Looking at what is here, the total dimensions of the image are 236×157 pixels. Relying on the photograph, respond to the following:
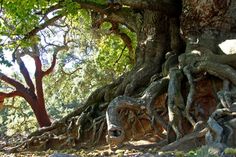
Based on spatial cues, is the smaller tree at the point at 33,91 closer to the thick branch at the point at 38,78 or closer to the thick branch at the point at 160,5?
the thick branch at the point at 38,78

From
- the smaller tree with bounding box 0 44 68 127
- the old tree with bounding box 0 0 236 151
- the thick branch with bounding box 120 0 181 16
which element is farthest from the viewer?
the smaller tree with bounding box 0 44 68 127

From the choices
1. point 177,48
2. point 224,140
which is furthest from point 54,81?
point 224,140

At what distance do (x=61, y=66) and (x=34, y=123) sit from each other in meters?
3.35

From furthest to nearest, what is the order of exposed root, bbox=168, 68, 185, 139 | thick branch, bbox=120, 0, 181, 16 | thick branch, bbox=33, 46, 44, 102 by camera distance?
thick branch, bbox=33, 46, 44, 102 < thick branch, bbox=120, 0, 181, 16 < exposed root, bbox=168, 68, 185, 139

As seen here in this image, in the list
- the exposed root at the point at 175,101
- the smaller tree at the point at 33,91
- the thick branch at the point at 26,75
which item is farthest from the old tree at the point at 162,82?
the thick branch at the point at 26,75

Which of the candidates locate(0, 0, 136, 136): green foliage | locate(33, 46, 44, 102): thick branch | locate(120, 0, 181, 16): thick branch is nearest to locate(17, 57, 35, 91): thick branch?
locate(33, 46, 44, 102): thick branch

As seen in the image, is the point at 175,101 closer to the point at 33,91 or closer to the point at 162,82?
the point at 162,82

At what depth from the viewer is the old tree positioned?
21.7 feet

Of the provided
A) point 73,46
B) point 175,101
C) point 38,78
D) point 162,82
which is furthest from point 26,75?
point 175,101

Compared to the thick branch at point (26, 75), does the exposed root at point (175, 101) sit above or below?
below

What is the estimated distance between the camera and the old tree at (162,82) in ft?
21.7

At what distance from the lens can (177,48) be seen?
9102 millimetres

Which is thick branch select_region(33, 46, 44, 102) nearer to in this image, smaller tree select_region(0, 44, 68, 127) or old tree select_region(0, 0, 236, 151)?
smaller tree select_region(0, 44, 68, 127)

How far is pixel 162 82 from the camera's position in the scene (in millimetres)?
7934
